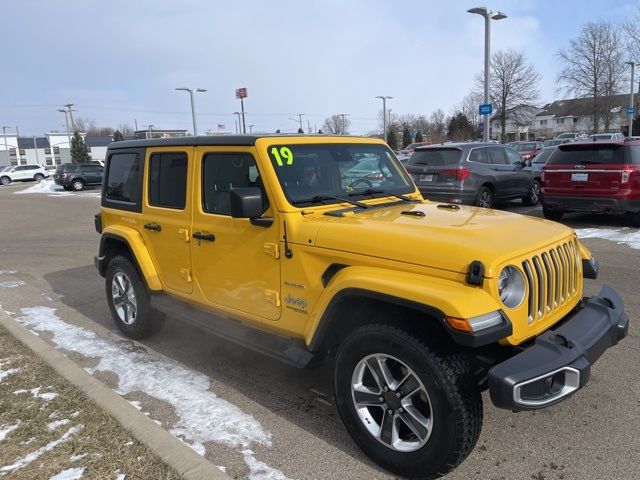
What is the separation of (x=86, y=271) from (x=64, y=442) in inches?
216

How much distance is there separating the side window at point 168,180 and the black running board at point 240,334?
2.76 feet

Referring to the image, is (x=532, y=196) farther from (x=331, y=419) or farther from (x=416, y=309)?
(x=416, y=309)

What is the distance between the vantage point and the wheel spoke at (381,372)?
2814mm

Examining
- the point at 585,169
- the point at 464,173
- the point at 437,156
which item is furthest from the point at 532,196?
the point at 585,169

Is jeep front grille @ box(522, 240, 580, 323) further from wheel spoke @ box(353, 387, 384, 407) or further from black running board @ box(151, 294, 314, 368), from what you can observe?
black running board @ box(151, 294, 314, 368)

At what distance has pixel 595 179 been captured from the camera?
973 cm

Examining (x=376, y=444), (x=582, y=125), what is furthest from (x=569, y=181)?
(x=582, y=125)

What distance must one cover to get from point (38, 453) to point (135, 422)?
1.80 ft

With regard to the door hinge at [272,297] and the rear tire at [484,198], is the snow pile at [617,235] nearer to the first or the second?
the rear tire at [484,198]

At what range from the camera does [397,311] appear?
2.84 metres

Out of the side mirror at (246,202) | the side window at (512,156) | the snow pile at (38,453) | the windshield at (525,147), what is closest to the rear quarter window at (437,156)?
the side window at (512,156)

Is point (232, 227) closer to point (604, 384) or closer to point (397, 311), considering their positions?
point (397, 311)

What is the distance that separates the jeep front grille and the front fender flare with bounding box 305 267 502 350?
324 mm

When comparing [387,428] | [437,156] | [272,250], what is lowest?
[387,428]
